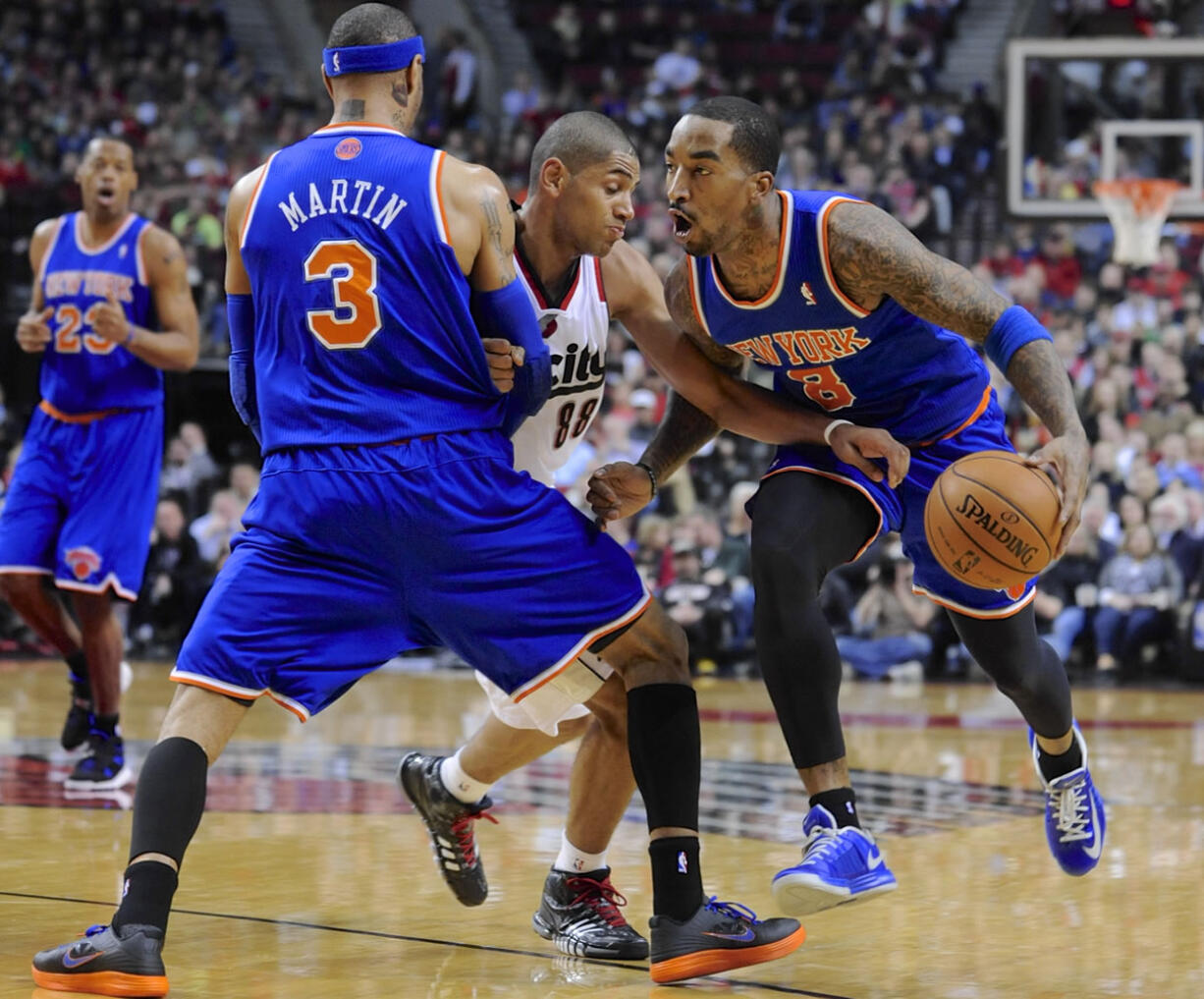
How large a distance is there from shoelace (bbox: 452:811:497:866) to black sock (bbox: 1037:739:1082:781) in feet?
5.39

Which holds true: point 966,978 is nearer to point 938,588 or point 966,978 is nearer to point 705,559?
point 938,588

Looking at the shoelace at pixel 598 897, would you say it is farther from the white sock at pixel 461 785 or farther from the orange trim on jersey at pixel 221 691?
the orange trim on jersey at pixel 221 691

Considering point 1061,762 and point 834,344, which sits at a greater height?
point 834,344

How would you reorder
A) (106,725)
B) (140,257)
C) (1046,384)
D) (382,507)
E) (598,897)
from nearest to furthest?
1. (382,507)
2. (1046,384)
3. (598,897)
4. (106,725)
5. (140,257)

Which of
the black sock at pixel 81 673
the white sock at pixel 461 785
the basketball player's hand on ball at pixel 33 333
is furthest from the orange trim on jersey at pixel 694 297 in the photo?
the black sock at pixel 81 673

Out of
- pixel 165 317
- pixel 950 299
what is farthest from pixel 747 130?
pixel 165 317

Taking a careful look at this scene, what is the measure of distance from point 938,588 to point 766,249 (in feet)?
3.48

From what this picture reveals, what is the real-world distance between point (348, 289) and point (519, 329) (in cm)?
39

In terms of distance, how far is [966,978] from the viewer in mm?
3748

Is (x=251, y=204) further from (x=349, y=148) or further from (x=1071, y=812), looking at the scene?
(x=1071, y=812)

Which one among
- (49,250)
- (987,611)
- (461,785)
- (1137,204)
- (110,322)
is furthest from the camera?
(1137,204)

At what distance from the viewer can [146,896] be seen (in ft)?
11.5

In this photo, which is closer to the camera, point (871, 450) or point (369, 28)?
point (369, 28)

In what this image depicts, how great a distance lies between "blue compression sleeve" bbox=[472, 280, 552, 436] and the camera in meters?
3.74
